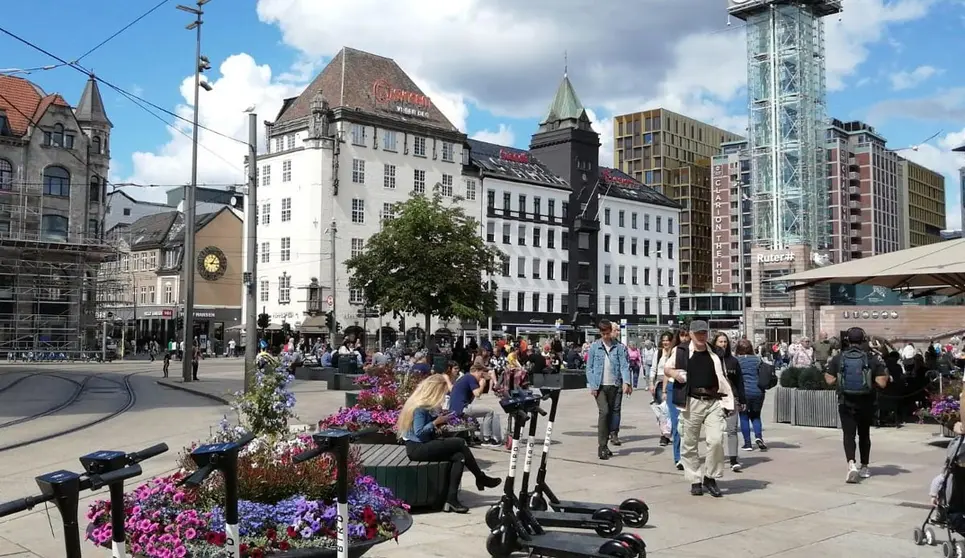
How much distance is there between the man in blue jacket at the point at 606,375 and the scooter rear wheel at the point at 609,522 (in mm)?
5173

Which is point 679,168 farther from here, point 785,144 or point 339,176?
point 339,176

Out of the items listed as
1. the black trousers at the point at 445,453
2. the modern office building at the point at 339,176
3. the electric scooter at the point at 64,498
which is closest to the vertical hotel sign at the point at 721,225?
the modern office building at the point at 339,176

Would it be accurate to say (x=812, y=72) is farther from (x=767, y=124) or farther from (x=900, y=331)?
(x=900, y=331)

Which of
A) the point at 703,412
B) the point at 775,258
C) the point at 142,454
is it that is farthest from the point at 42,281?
the point at 775,258

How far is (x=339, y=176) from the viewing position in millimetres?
64438

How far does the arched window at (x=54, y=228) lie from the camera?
185 feet

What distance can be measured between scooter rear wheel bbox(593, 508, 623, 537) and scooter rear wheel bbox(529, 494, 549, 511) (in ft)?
2.03

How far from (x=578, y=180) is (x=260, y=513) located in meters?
76.9

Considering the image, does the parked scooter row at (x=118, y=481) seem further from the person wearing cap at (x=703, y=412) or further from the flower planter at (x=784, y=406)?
the flower planter at (x=784, y=406)

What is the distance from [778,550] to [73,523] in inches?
225

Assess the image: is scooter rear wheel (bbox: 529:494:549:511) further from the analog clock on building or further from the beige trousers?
the analog clock on building

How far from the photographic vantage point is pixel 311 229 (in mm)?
63594

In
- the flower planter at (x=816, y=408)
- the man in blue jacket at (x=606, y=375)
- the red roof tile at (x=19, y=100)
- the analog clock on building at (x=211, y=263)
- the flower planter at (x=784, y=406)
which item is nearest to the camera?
the man in blue jacket at (x=606, y=375)

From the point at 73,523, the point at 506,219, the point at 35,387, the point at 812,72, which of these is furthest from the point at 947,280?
the point at 812,72
